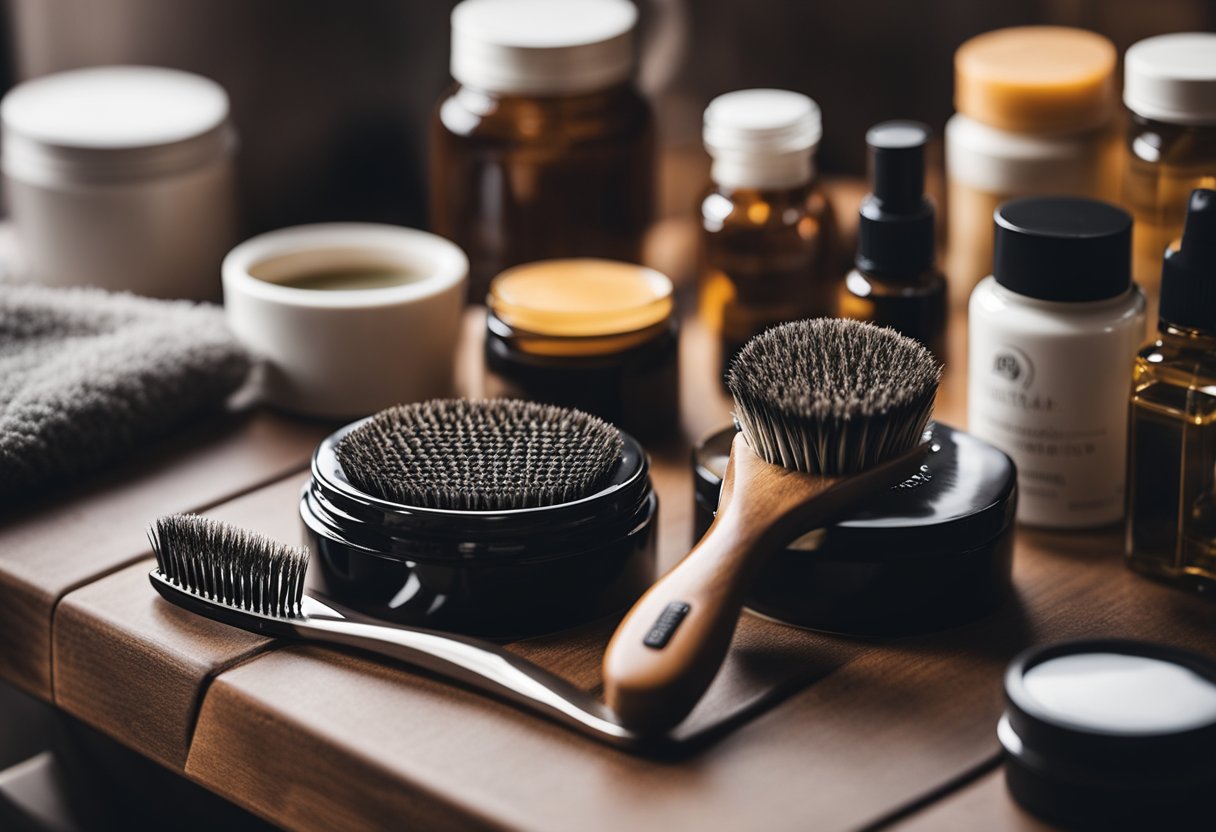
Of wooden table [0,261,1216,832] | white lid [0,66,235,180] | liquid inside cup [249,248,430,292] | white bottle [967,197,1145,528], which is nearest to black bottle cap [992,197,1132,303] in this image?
white bottle [967,197,1145,528]

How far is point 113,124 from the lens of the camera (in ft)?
2.85

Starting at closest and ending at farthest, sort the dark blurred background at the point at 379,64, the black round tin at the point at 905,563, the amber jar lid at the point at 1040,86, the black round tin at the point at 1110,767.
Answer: the black round tin at the point at 1110,767, the black round tin at the point at 905,563, the amber jar lid at the point at 1040,86, the dark blurred background at the point at 379,64

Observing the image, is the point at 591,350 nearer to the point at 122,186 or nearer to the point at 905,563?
the point at 905,563

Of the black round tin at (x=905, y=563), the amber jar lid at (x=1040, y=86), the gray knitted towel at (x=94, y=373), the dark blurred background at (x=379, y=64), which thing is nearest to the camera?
the black round tin at (x=905, y=563)

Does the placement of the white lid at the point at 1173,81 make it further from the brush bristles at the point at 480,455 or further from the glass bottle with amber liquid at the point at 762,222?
the brush bristles at the point at 480,455

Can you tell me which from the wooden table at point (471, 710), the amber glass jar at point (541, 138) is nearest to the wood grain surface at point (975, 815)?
the wooden table at point (471, 710)

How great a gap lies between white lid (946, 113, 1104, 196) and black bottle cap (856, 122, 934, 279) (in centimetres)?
9

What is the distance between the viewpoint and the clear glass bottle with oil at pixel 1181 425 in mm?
549

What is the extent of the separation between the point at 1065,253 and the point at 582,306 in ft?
0.73

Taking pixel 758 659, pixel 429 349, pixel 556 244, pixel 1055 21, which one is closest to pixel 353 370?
pixel 429 349

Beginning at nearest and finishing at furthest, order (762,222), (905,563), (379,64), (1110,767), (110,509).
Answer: (1110,767)
(905,563)
(110,509)
(762,222)
(379,64)

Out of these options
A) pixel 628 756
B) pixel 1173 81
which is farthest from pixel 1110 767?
pixel 1173 81

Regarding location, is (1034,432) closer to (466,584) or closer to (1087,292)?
(1087,292)

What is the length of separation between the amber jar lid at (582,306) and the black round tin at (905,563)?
5.7 inches
